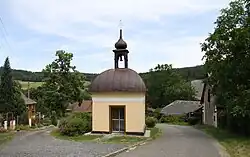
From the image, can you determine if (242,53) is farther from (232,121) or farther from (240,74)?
(232,121)

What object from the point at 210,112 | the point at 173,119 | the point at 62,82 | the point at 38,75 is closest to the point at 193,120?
the point at 173,119

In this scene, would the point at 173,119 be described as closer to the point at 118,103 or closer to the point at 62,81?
the point at 62,81

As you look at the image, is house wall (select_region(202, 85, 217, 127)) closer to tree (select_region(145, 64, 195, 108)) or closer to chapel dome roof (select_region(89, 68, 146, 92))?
chapel dome roof (select_region(89, 68, 146, 92))

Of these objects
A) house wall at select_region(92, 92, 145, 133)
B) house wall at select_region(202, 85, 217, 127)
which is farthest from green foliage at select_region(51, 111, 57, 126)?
house wall at select_region(92, 92, 145, 133)

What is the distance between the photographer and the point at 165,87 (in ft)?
316

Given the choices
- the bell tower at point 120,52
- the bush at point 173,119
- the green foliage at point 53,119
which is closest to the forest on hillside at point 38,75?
the green foliage at point 53,119

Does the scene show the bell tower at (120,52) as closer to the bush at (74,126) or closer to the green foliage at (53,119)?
the bush at (74,126)

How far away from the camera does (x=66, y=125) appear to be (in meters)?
28.1

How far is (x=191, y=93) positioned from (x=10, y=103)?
53.0 metres

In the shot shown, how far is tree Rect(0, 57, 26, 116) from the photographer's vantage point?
44.6m

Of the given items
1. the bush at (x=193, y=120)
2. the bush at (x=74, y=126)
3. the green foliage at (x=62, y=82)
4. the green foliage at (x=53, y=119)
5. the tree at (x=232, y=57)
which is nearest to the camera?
the tree at (x=232, y=57)

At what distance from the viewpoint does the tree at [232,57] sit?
2488 cm

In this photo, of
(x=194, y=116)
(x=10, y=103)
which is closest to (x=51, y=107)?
(x=10, y=103)

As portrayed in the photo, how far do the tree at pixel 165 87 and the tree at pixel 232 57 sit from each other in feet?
203
